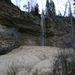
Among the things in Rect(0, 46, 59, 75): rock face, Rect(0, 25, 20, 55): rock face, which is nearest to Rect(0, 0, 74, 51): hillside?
Rect(0, 25, 20, 55): rock face

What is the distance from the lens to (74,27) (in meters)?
16.6

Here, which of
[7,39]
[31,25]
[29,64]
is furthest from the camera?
[31,25]

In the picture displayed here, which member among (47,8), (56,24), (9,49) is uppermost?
(47,8)

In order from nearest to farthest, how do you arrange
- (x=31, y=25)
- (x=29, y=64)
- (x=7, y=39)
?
(x=29, y=64)
(x=7, y=39)
(x=31, y=25)

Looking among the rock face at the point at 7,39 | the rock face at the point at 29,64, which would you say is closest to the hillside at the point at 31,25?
the rock face at the point at 7,39

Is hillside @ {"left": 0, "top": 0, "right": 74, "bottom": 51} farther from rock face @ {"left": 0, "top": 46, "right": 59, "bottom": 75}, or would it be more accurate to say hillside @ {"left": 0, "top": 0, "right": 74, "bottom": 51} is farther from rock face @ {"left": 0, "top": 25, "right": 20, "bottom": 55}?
rock face @ {"left": 0, "top": 46, "right": 59, "bottom": 75}

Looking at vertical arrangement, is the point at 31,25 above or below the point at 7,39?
above

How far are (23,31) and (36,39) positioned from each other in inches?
39.7

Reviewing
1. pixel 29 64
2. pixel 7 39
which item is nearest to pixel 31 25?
pixel 7 39

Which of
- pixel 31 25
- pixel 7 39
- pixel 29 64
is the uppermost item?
pixel 31 25

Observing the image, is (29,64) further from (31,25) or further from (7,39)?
(31,25)

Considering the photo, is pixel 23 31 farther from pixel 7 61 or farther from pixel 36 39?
pixel 7 61

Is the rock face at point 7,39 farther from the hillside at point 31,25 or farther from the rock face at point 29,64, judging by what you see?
the rock face at point 29,64

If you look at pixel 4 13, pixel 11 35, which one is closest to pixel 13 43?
pixel 11 35
